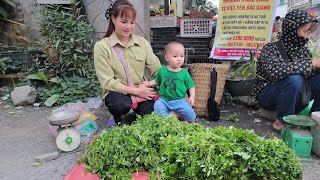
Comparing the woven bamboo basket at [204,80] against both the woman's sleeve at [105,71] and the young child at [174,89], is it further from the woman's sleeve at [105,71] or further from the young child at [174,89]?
the woman's sleeve at [105,71]

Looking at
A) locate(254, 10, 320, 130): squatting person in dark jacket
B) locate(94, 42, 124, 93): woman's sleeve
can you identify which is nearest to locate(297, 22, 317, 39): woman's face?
locate(254, 10, 320, 130): squatting person in dark jacket

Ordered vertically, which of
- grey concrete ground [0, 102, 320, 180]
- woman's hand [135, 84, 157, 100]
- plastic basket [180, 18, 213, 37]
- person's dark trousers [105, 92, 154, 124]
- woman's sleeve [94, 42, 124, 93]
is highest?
plastic basket [180, 18, 213, 37]

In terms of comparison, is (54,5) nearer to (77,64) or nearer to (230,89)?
(77,64)

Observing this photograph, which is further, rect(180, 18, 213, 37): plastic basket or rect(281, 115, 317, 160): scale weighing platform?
rect(180, 18, 213, 37): plastic basket

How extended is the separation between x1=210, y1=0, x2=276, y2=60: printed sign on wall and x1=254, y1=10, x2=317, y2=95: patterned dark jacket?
89cm

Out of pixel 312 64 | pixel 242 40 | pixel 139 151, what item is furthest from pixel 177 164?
pixel 242 40

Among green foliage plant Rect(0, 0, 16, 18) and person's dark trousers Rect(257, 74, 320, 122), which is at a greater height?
green foliage plant Rect(0, 0, 16, 18)

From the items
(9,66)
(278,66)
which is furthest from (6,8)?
(278,66)

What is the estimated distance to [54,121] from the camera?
9.06ft

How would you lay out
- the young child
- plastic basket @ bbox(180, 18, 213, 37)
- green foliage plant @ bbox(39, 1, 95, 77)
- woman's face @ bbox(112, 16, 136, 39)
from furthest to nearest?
green foliage plant @ bbox(39, 1, 95, 77), plastic basket @ bbox(180, 18, 213, 37), the young child, woman's face @ bbox(112, 16, 136, 39)

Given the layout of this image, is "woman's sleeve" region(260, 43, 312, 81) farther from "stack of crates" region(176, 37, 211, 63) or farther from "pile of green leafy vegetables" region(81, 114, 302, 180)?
"stack of crates" region(176, 37, 211, 63)

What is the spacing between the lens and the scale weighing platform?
8.80 feet

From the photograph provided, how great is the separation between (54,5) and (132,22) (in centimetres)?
263

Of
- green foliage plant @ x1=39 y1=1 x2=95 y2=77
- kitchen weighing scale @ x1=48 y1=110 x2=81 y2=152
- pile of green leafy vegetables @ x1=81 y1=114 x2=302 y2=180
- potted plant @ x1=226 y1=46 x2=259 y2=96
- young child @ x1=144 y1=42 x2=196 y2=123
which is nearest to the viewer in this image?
pile of green leafy vegetables @ x1=81 y1=114 x2=302 y2=180
